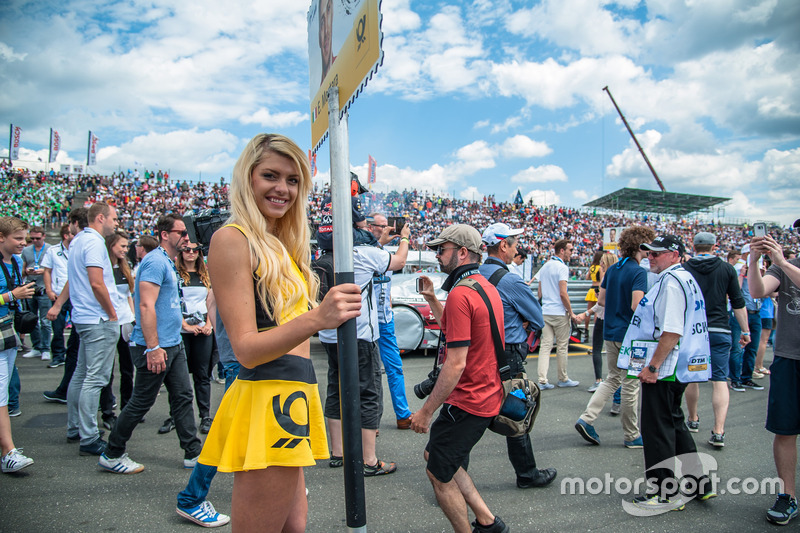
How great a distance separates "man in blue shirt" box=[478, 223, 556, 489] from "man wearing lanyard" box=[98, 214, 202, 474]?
245cm

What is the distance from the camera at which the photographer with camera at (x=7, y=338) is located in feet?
11.3

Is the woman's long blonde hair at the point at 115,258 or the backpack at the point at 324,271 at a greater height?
the woman's long blonde hair at the point at 115,258

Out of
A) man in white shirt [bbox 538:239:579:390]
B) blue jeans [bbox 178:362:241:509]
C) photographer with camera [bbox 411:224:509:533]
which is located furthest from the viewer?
man in white shirt [bbox 538:239:579:390]

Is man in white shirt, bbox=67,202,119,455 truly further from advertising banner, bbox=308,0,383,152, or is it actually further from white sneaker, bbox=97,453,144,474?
advertising banner, bbox=308,0,383,152

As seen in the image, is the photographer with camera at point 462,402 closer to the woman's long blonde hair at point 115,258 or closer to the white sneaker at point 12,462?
the white sneaker at point 12,462

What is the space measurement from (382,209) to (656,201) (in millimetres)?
35436

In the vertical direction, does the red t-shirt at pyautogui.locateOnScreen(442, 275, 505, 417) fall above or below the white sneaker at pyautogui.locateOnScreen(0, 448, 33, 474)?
above

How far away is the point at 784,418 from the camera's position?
10.0 ft

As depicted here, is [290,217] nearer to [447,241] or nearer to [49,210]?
[447,241]

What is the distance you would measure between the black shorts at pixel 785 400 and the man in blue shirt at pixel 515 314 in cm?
151

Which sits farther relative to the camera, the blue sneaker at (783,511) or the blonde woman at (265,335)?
the blue sneaker at (783,511)

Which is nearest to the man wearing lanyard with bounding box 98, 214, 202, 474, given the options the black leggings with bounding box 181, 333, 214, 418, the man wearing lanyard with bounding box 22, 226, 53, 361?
the black leggings with bounding box 181, 333, 214, 418

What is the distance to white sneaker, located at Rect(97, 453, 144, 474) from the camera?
3602 millimetres

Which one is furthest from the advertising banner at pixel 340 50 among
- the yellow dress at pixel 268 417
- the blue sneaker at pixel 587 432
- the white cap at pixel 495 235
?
the blue sneaker at pixel 587 432
